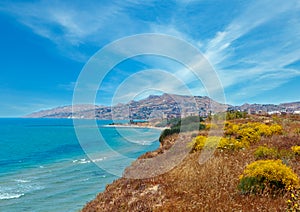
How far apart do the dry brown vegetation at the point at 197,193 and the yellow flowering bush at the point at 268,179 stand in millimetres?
290

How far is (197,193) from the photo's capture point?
6.03 m

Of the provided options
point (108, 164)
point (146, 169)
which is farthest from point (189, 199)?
point (108, 164)

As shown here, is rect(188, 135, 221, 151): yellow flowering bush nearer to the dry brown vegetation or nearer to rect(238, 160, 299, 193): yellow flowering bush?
the dry brown vegetation

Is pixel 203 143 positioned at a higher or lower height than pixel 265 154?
higher

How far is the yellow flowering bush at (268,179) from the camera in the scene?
223 inches

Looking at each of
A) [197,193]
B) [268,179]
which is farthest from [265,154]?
[197,193]

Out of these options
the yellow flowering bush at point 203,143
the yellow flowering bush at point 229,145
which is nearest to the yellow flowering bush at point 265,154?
the yellow flowering bush at point 229,145

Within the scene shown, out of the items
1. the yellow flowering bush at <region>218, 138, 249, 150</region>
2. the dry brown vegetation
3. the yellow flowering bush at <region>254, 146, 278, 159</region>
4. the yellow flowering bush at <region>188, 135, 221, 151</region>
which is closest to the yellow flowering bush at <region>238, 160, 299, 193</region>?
the dry brown vegetation

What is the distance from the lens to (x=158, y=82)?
11.2m

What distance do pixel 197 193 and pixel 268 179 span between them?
1861mm

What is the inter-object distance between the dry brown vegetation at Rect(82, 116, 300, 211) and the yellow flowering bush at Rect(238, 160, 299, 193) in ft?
0.95

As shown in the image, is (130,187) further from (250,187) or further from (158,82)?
(158,82)

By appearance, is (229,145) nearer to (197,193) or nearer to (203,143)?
(203,143)

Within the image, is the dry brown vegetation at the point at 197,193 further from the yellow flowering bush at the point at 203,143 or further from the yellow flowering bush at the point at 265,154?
the yellow flowering bush at the point at 203,143
